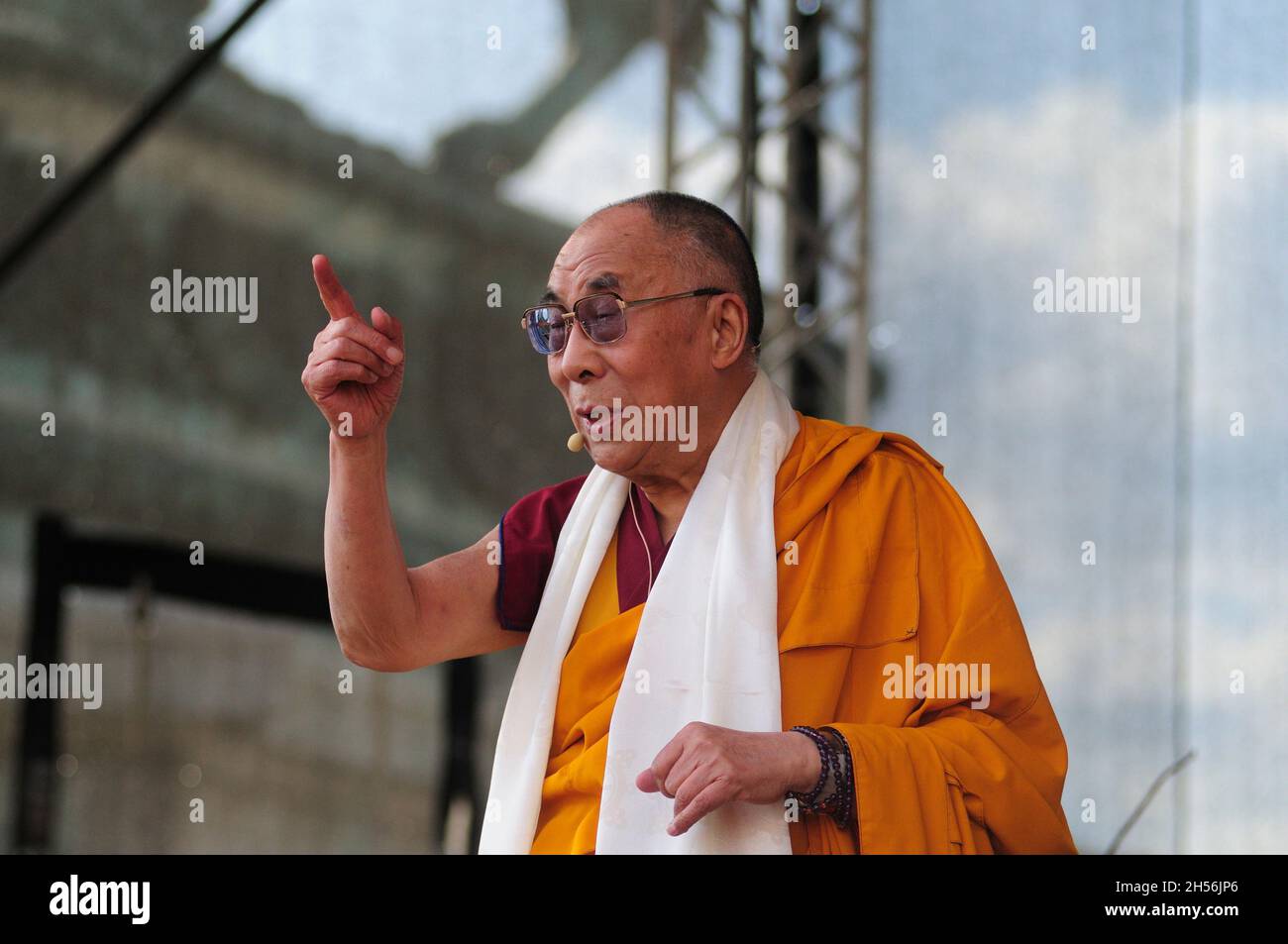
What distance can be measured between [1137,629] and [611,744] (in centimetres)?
342

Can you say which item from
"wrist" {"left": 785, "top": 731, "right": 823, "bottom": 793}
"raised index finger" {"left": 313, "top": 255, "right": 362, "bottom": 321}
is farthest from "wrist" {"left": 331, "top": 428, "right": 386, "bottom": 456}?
"wrist" {"left": 785, "top": 731, "right": 823, "bottom": 793}

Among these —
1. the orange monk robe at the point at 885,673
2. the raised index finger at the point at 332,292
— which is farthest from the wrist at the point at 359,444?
the orange monk robe at the point at 885,673

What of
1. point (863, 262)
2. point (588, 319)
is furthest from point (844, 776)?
point (863, 262)

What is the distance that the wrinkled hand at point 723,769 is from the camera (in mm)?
1567

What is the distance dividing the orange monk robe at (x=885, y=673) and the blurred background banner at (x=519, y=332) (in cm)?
239

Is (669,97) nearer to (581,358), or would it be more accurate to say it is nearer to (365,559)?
(581,358)

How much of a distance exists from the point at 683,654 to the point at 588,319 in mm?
451

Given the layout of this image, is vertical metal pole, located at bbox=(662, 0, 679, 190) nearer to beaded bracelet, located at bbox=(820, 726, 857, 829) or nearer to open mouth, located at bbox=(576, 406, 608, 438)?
open mouth, located at bbox=(576, 406, 608, 438)

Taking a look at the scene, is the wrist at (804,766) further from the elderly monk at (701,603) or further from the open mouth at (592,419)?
the open mouth at (592,419)

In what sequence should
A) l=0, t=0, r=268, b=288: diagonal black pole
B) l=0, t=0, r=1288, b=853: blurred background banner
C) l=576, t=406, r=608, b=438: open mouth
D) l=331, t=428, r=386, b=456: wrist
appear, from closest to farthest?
l=331, t=428, r=386, b=456: wrist, l=576, t=406, r=608, b=438: open mouth, l=0, t=0, r=268, b=288: diagonal black pole, l=0, t=0, r=1288, b=853: blurred background banner

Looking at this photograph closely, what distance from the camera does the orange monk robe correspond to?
1.68 meters

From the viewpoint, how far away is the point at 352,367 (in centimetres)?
172
